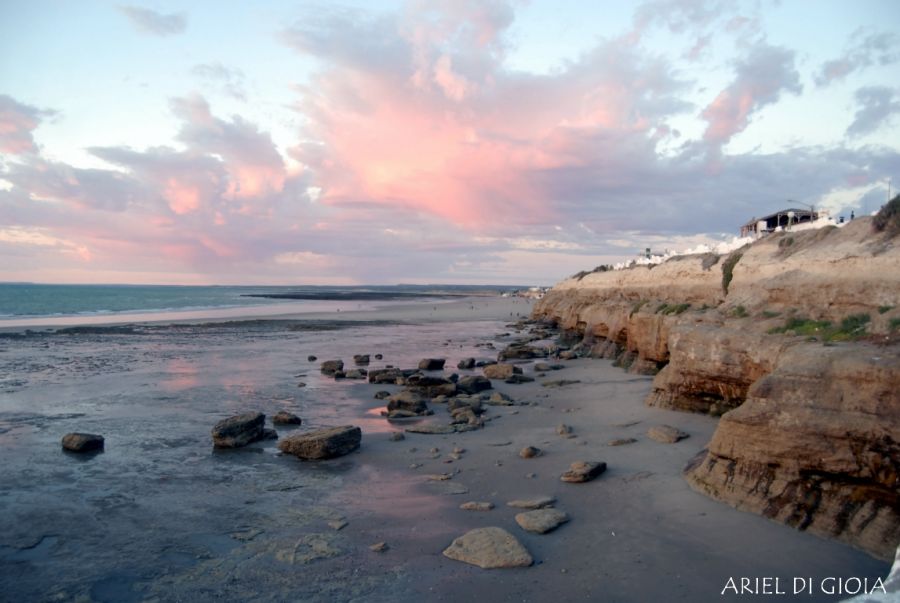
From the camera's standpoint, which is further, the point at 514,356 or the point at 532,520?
the point at 514,356

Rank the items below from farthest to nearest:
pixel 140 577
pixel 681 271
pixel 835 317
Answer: pixel 681 271, pixel 835 317, pixel 140 577

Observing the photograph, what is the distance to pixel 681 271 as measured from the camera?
25.4 metres

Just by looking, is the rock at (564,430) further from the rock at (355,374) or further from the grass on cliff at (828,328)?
the rock at (355,374)

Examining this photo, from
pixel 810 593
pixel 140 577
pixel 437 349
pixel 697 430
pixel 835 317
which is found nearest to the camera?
pixel 810 593

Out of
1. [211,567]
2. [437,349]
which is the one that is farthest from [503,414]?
[437,349]

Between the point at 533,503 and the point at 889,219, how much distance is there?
9455mm

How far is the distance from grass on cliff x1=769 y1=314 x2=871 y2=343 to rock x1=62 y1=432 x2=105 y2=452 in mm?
16182

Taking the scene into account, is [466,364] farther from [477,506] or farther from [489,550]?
[489,550]

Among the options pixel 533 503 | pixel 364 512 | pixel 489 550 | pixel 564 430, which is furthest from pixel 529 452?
pixel 489 550

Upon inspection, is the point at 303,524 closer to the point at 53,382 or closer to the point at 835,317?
the point at 835,317

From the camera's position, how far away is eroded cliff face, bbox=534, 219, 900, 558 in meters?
7.71

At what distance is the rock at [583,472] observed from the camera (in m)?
10.7

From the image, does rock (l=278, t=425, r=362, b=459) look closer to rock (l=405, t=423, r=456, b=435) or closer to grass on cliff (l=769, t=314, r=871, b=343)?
rock (l=405, t=423, r=456, b=435)

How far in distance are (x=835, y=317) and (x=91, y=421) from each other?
19.7 metres
